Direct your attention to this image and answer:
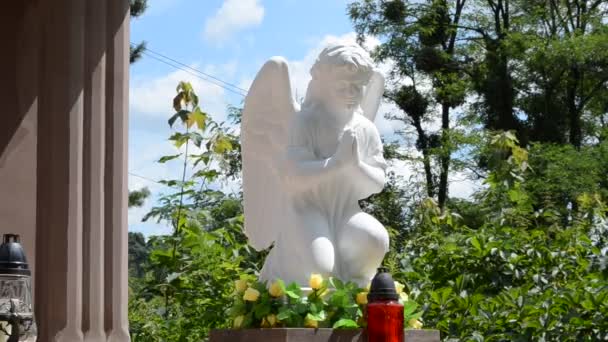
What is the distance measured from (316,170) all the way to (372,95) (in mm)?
855

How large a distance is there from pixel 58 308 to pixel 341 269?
1.55 metres

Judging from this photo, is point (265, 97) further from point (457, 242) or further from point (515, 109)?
point (515, 109)

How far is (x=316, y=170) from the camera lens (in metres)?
5.05

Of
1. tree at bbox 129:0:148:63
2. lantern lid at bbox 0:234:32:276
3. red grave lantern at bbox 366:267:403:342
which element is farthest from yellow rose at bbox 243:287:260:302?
tree at bbox 129:0:148:63

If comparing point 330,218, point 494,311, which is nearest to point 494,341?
point 494,311

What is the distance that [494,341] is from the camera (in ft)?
19.2

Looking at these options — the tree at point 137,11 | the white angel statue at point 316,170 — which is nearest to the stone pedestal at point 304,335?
the white angel statue at point 316,170

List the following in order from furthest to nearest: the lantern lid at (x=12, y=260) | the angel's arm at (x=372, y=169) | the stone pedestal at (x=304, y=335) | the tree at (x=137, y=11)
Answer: the tree at (x=137, y=11), the angel's arm at (x=372, y=169), the stone pedestal at (x=304, y=335), the lantern lid at (x=12, y=260)

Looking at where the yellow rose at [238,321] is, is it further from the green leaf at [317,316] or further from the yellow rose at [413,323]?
the yellow rose at [413,323]

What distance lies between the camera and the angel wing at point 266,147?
526 centimetres

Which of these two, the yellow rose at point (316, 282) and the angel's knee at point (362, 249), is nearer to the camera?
the yellow rose at point (316, 282)

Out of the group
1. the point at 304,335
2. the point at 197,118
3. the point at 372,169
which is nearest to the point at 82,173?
the point at 304,335

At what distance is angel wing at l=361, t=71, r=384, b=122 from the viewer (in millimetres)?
5684

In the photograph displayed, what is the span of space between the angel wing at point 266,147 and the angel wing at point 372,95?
1.79 feet
